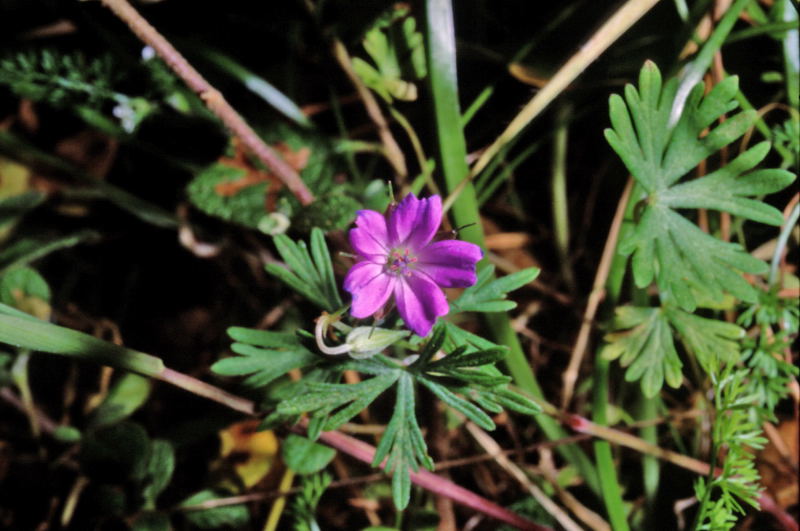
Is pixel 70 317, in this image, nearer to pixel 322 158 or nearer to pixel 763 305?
pixel 322 158

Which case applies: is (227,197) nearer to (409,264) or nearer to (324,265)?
(324,265)

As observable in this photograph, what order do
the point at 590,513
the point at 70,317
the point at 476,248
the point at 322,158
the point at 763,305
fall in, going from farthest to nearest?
the point at 70,317
the point at 322,158
the point at 590,513
the point at 763,305
the point at 476,248

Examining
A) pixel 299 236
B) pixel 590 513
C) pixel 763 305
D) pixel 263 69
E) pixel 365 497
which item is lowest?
pixel 590 513

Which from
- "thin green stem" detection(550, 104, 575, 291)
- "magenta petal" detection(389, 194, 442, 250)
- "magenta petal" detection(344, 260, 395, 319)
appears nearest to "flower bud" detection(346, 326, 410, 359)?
"magenta petal" detection(344, 260, 395, 319)

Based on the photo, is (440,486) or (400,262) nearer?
(400,262)

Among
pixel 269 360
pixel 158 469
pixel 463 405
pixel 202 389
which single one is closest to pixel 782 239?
pixel 463 405

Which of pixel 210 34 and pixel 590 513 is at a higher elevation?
pixel 210 34

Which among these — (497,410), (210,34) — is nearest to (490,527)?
(497,410)

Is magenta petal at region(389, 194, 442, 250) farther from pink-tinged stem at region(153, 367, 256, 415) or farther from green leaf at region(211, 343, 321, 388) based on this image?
pink-tinged stem at region(153, 367, 256, 415)
